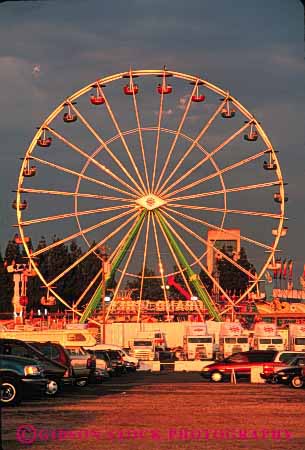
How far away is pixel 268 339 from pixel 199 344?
4184mm

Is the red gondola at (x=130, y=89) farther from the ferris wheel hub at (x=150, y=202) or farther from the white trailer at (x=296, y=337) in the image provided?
the white trailer at (x=296, y=337)

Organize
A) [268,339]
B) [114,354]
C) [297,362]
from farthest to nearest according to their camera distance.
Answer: [268,339] → [114,354] → [297,362]

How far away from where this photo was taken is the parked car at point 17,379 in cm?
2547

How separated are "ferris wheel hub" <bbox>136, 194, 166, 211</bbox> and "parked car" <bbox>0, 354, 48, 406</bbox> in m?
39.3

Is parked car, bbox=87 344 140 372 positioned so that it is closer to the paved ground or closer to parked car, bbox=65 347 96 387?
parked car, bbox=65 347 96 387

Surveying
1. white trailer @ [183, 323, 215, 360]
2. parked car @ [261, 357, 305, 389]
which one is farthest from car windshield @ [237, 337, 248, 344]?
parked car @ [261, 357, 305, 389]

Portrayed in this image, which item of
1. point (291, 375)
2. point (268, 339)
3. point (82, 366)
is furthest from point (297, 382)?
point (268, 339)

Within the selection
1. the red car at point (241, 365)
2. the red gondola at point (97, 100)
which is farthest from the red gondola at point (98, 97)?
the red car at point (241, 365)

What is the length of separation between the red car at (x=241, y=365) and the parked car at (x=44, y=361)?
42.5ft

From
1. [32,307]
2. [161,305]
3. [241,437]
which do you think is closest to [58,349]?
[241,437]

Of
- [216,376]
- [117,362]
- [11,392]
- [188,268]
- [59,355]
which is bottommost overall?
[11,392]

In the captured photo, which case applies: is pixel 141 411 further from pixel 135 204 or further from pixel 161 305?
pixel 161 305

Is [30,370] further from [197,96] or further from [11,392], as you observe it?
[197,96]

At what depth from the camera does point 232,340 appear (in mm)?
66625
